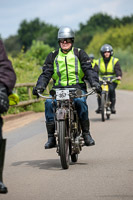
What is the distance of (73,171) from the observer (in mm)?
8227

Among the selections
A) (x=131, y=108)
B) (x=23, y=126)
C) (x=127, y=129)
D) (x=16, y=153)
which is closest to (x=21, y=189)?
(x=16, y=153)

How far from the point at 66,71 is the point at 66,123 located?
82cm

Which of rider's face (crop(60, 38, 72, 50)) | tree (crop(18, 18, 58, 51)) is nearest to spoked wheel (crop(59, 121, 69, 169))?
rider's face (crop(60, 38, 72, 50))

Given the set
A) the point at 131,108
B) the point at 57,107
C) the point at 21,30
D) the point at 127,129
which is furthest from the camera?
the point at 21,30

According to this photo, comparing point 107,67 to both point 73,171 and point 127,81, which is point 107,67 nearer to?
point 73,171

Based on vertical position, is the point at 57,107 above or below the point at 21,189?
above

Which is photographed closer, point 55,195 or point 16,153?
point 55,195

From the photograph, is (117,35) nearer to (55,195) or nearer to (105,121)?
(105,121)

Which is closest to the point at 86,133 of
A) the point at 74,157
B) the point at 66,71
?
the point at 74,157

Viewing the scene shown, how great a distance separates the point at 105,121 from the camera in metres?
16.2

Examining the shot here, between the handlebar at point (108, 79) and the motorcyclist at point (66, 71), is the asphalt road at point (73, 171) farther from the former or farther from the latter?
the handlebar at point (108, 79)

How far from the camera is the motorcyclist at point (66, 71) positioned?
8.82 metres

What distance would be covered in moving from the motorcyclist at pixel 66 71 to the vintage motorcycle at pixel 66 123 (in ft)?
0.42

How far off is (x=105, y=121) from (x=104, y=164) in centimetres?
757
